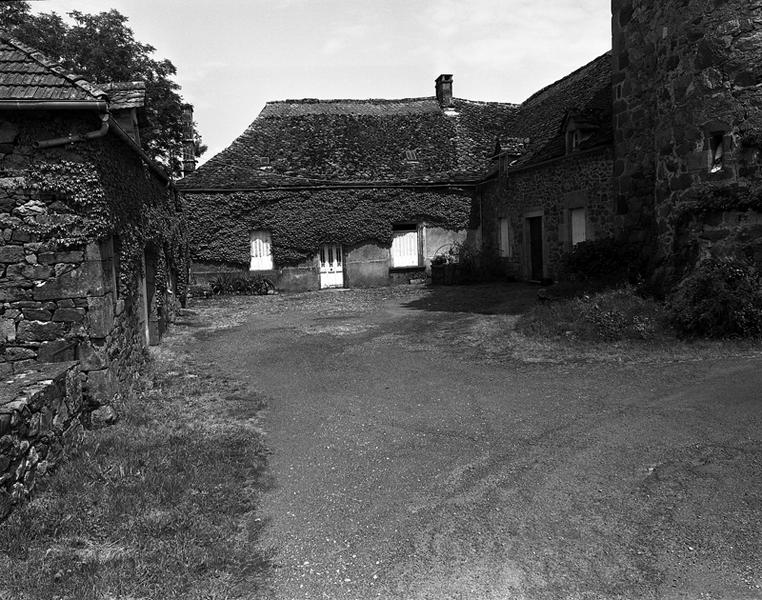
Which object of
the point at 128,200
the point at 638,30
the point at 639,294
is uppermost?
the point at 638,30

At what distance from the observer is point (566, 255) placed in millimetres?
14039

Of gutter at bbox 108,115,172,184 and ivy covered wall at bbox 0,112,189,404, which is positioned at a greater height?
gutter at bbox 108,115,172,184

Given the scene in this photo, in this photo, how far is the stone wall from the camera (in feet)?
50.3

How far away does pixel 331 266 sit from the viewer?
22.9 metres

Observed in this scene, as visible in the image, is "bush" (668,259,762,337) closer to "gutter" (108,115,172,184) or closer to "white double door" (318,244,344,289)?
"gutter" (108,115,172,184)

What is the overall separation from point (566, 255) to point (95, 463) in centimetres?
1141

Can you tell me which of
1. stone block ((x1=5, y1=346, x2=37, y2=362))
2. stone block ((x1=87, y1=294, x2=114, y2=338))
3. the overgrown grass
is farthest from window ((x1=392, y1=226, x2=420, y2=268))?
the overgrown grass

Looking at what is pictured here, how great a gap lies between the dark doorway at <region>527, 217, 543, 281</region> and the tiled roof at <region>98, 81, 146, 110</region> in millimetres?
12419

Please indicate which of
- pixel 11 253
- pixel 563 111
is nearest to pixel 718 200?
pixel 11 253

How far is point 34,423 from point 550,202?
1552 centimetres

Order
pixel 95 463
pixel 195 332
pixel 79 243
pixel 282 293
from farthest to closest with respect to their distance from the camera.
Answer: pixel 282 293, pixel 195 332, pixel 79 243, pixel 95 463

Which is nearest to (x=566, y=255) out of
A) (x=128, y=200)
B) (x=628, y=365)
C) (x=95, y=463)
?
(x=628, y=365)

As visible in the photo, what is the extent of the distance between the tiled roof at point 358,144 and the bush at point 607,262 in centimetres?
1022

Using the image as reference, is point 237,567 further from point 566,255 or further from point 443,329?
point 566,255
